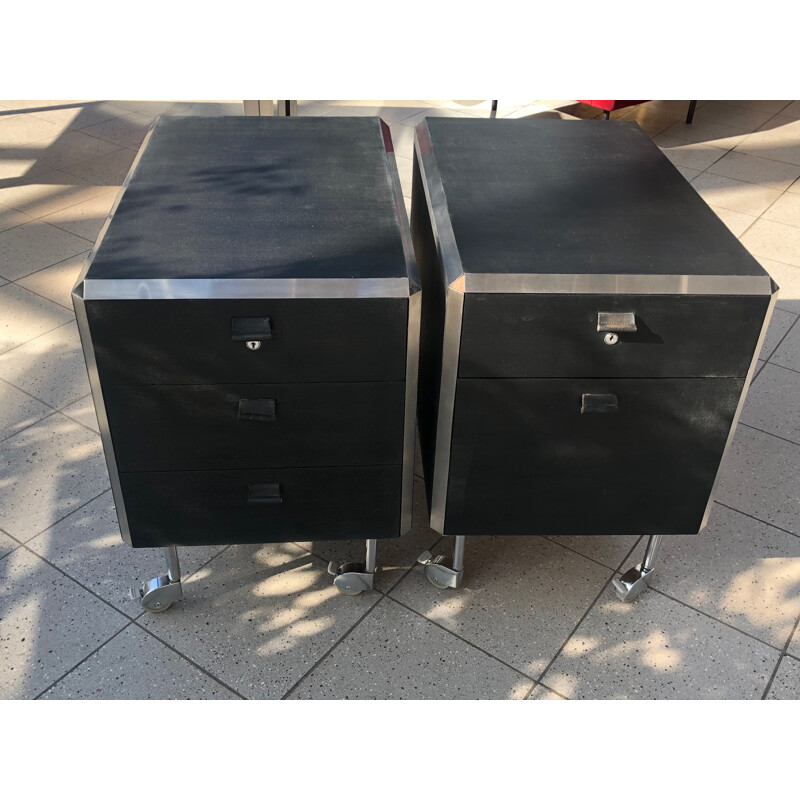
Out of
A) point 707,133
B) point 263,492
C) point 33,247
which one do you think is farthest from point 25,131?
point 707,133

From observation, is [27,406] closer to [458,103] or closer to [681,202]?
[681,202]

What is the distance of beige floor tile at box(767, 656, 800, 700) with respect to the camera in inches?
81.7

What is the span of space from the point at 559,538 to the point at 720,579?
483mm

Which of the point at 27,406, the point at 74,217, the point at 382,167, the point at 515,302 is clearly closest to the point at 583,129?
the point at 382,167

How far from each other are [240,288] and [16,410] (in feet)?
5.41

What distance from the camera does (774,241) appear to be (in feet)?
14.2

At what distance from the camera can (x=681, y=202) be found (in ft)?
6.86

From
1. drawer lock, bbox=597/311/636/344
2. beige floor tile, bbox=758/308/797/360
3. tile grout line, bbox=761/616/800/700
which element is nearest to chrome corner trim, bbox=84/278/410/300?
drawer lock, bbox=597/311/636/344

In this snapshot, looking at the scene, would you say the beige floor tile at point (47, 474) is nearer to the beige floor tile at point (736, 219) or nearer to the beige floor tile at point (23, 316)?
the beige floor tile at point (23, 316)

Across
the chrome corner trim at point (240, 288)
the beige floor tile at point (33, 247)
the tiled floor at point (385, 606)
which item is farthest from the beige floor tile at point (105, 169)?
the chrome corner trim at point (240, 288)

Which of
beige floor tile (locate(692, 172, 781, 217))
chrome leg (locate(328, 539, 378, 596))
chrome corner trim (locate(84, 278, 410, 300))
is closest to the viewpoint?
chrome corner trim (locate(84, 278, 410, 300))

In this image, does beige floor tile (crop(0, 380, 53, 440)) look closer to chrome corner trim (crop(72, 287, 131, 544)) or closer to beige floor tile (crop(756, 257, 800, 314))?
chrome corner trim (crop(72, 287, 131, 544))

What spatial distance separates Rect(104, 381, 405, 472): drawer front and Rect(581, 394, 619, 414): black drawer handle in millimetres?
429

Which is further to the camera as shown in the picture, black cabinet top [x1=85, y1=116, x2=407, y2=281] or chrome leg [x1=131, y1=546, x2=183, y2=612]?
chrome leg [x1=131, y1=546, x2=183, y2=612]
